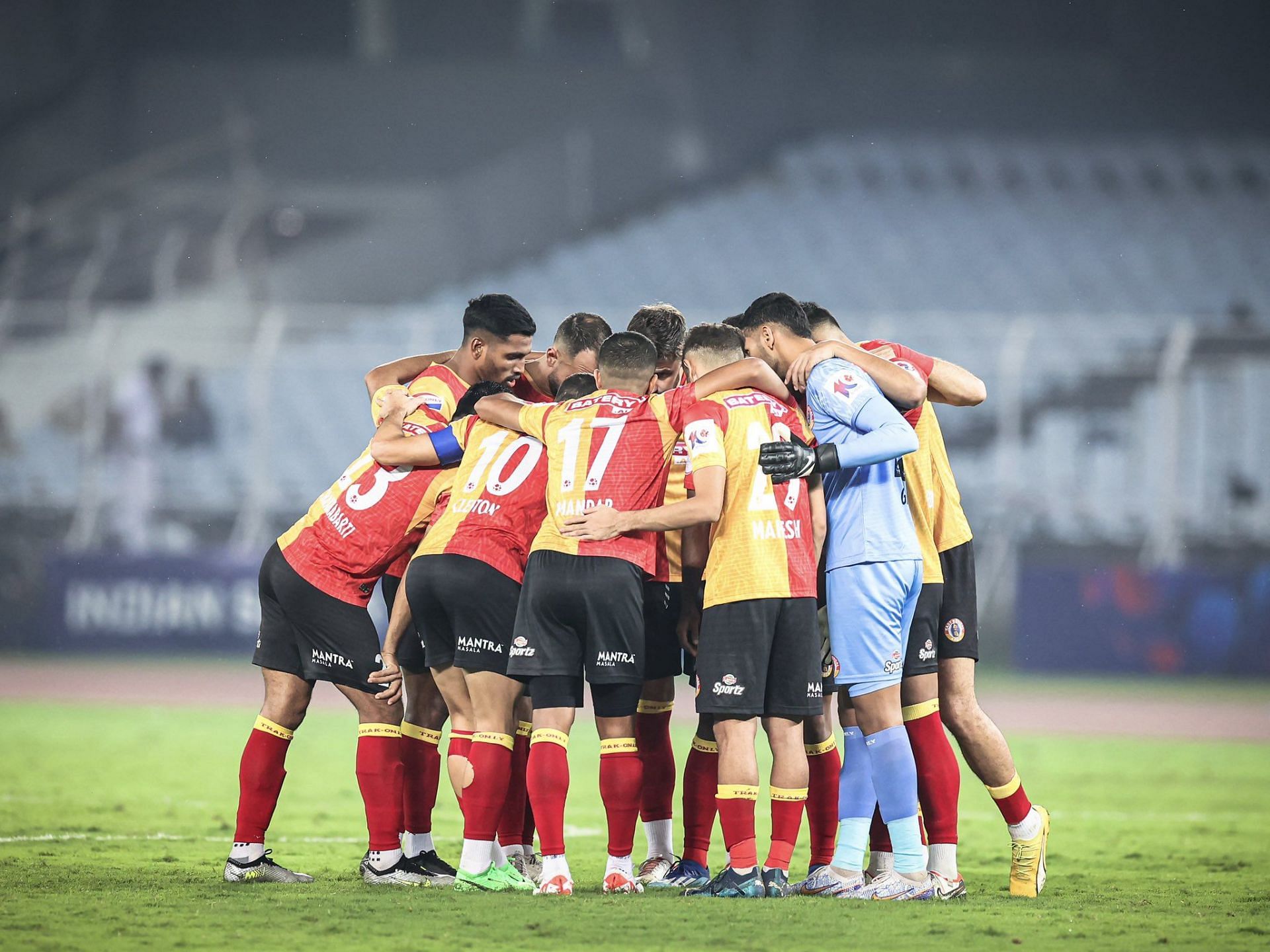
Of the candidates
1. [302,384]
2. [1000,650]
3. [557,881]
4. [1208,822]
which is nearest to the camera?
[557,881]

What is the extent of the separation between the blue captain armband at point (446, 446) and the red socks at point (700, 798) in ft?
5.63

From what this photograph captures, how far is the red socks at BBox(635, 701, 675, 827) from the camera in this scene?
6656 millimetres

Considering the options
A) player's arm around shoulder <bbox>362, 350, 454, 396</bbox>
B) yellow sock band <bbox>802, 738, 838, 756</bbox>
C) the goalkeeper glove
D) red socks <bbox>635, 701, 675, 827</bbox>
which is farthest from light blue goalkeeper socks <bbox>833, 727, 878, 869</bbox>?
player's arm around shoulder <bbox>362, 350, 454, 396</bbox>

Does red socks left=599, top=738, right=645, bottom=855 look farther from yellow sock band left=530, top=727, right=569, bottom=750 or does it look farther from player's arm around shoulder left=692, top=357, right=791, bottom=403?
player's arm around shoulder left=692, top=357, right=791, bottom=403

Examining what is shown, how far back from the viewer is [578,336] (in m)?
7.05

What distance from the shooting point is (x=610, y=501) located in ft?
20.4

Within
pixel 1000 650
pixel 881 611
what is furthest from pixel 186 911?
pixel 1000 650

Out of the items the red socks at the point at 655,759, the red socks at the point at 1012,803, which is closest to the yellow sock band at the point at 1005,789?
the red socks at the point at 1012,803

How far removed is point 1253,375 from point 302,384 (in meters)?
12.8

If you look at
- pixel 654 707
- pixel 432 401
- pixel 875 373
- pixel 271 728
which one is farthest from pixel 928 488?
pixel 271 728

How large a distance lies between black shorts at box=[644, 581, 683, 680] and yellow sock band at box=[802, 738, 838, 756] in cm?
71

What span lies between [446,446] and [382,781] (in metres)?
1.53

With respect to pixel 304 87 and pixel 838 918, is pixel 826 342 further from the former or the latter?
pixel 304 87

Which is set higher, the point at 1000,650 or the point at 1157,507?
the point at 1157,507
